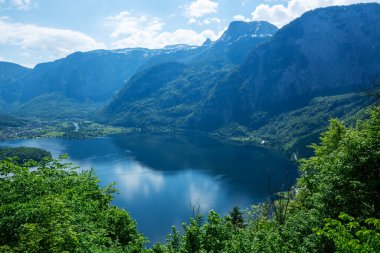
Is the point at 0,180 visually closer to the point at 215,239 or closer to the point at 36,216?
the point at 36,216

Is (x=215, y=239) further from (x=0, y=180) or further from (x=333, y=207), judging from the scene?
(x=0, y=180)

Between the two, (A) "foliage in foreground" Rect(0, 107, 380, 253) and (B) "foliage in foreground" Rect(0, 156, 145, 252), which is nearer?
(B) "foliage in foreground" Rect(0, 156, 145, 252)

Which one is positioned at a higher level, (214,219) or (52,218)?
(52,218)

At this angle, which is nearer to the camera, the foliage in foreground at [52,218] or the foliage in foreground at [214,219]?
the foliage in foreground at [52,218]

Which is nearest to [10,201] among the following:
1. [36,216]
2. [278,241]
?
[36,216]

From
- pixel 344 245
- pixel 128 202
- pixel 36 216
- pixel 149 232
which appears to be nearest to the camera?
pixel 344 245

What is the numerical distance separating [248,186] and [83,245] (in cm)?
14306

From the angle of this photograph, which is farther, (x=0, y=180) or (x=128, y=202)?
(x=128, y=202)

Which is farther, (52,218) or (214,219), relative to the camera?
(214,219)

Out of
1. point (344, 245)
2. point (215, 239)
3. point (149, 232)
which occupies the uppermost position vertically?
point (344, 245)

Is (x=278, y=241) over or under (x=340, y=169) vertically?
under

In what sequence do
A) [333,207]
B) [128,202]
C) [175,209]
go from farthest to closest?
[128,202]
[175,209]
[333,207]

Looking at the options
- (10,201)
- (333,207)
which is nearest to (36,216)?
(10,201)

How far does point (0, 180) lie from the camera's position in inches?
1286
